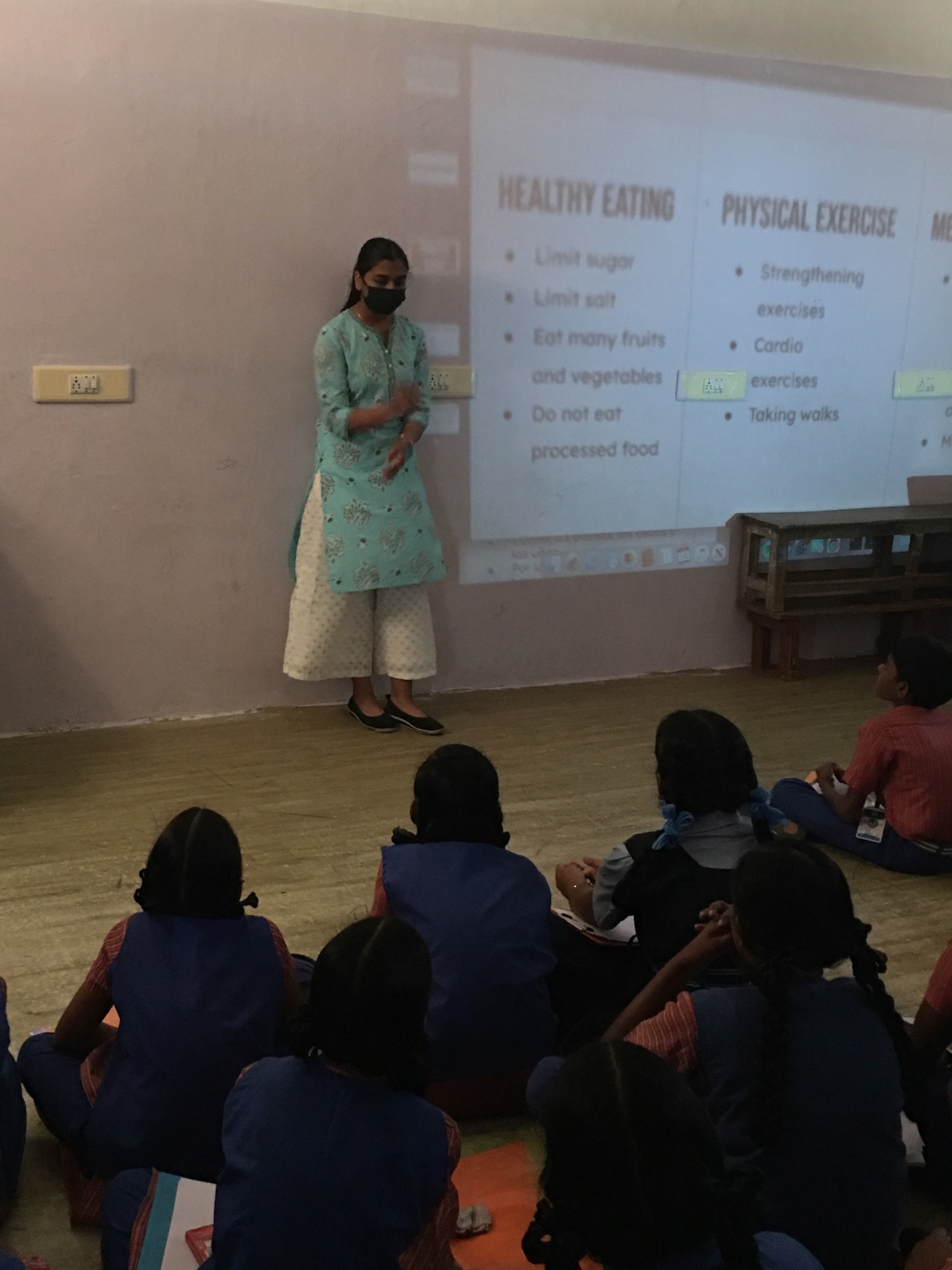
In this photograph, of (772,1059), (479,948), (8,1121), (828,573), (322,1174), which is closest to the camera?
(322,1174)

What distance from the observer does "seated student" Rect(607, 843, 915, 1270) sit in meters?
1.27

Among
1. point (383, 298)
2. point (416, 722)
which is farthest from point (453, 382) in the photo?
point (416, 722)

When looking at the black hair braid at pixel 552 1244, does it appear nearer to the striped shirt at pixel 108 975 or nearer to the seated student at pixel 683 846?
the striped shirt at pixel 108 975

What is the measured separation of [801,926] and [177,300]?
2922 millimetres

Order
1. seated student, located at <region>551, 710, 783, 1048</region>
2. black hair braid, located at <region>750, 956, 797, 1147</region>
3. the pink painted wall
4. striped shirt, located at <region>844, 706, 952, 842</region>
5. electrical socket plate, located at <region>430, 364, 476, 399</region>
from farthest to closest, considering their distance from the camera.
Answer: electrical socket plate, located at <region>430, 364, 476, 399</region>
the pink painted wall
striped shirt, located at <region>844, 706, 952, 842</region>
seated student, located at <region>551, 710, 783, 1048</region>
black hair braid, located at <region>750, 956, 797, 1147</region>

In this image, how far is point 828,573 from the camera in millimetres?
4602

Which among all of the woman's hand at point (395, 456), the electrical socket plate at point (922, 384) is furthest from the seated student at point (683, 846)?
the electrical socket plate at point (922, 384)

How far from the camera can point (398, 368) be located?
146 inches

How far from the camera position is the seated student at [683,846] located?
5.88ft

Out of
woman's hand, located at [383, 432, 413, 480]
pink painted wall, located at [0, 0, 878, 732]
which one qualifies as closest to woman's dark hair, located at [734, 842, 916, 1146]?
woman's hand, located at [383, 432, 413, 480]

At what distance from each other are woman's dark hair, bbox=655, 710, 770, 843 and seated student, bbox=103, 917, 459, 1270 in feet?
2.32

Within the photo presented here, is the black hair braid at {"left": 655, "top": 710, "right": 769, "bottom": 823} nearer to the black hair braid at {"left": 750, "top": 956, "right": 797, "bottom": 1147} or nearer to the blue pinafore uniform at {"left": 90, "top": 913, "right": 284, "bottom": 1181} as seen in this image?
the black hair braid at {"left": 750, "top": 956, "right": 797, "bottom": 1147}

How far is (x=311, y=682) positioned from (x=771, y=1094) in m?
2.91

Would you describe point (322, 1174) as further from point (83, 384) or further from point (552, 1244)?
point (83, 384)
